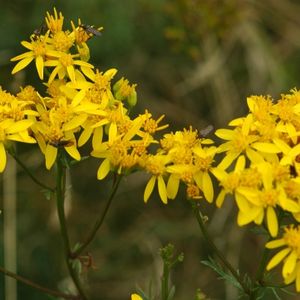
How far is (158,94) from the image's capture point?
592cm

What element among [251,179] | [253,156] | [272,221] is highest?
[253,156]

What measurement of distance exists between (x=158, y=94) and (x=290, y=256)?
3.61 metres

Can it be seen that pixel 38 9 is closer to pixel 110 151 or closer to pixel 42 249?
pixel 42 249

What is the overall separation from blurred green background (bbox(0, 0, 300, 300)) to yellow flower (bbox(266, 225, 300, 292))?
2189mm

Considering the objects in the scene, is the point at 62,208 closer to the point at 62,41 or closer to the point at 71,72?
the point at 71,72

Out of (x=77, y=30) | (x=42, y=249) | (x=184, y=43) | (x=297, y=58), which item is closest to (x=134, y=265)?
(x=42, y=249)

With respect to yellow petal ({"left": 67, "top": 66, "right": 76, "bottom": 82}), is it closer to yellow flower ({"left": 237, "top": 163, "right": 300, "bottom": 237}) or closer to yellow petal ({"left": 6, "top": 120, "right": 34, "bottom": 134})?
yellow petal ({"left": 6, "top": 120, "right": 34, "bottom": 134})

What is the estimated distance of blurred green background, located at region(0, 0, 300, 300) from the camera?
16.1ft

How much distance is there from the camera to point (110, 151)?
2736 mm

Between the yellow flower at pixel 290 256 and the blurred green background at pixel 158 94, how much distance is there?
2189 millimetres

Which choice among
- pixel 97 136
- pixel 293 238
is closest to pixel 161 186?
pixel 97 136

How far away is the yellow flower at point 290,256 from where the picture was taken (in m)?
2.38

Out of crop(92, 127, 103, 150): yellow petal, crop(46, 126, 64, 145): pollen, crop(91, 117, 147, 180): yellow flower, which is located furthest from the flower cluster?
crop(46, 126, 64, 145): pollen

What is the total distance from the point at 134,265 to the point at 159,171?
8.96ft
